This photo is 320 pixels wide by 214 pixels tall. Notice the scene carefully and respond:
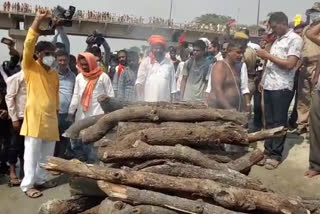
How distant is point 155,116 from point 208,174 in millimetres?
1161

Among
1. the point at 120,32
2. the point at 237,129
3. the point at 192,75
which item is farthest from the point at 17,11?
the point at 237,129

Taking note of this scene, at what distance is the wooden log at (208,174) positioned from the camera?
3908 millimetres

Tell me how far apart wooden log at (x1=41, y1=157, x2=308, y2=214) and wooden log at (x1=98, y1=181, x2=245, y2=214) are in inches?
2.5

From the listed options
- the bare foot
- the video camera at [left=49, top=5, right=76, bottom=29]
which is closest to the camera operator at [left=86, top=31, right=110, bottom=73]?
the video camera at [left=49, top=5, right=76, bottom=29]

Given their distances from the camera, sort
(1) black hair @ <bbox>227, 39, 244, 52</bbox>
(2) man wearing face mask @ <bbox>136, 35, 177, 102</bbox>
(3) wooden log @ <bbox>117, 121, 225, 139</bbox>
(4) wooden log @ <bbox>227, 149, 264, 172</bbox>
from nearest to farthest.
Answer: (4) wooden log @ <bbox>227, 149, 264, 172</bbox>, (3) wooden log @ <bbox>117, 121, 225, 139</bbox>, (1) black hair @ <bbox>227, 39, 244, 52</bbox>, (2) man wearing face mask @ <bbox>136, 35, 177, 102</bbox>

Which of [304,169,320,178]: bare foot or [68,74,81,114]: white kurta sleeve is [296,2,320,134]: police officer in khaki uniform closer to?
[304,169,320,178]: bare foot

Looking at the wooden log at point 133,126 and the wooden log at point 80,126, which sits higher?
the wooden log at point 133,126

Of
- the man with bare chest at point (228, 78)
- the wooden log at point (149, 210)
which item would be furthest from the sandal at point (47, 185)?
the wooden log at point (149, 210)

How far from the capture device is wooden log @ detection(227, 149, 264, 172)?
4.55 metres

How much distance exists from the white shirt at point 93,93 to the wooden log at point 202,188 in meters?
3.52

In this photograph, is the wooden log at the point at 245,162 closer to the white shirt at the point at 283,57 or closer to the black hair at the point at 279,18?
the white shirt at the point at 283,57

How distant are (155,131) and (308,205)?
55.8 inches

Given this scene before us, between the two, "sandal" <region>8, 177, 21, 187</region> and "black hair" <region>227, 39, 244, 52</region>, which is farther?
"sandal" <region>8, 177, 21, 187</region>

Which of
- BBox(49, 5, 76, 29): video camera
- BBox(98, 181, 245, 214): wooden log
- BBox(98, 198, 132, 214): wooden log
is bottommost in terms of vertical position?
BBox(98, 198, 132, 214): wooden log
